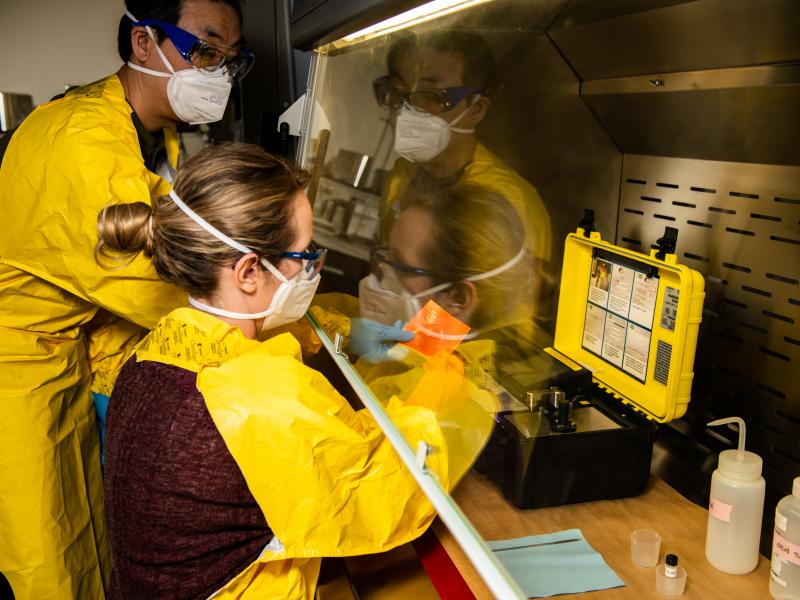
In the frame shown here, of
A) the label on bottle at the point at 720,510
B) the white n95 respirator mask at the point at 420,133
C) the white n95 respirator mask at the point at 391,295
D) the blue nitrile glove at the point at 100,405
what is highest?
the white n95 respirator mask at the point at 420,133

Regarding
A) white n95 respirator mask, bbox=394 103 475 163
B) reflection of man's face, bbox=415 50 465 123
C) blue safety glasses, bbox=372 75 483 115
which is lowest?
white n95 respirator mask, bbox=394 103 475 163

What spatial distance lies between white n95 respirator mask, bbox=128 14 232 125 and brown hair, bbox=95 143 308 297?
658 mm

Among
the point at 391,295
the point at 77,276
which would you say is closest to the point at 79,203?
the point at 77,276

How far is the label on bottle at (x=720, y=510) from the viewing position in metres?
0.97

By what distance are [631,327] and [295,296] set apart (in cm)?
62

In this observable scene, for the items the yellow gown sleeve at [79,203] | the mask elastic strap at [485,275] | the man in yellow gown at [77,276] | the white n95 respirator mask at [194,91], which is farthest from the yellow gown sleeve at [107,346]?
the mask elastic strap at [485,275]

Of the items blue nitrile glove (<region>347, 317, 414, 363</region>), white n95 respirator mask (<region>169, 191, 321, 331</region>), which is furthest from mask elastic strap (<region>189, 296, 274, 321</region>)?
blue nitrile glove (<region>347, 317, 414, 363</region>)

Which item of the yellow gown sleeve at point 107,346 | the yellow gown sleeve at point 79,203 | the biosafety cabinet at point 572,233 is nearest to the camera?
the biosafety cabinet at point 572,233

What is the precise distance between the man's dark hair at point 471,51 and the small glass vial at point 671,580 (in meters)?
0.85

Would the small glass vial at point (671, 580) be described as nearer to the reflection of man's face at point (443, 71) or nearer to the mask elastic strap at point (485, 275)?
the mask elastic strap at point (485, 275)

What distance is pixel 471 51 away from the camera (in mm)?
1247

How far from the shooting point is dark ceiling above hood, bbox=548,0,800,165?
1.05 metres

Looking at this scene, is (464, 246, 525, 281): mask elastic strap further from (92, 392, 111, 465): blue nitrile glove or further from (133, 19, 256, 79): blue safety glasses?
(92, 392, 111, 465): blue nitrile glove

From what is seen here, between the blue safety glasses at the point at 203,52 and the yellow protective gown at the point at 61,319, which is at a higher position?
the blue safety glasses at the point at 203,52
